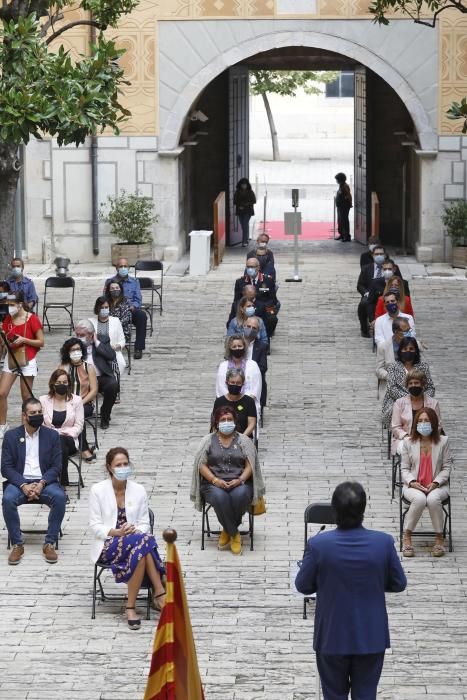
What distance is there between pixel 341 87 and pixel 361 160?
34792mm

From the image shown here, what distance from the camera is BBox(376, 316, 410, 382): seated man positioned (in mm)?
17188

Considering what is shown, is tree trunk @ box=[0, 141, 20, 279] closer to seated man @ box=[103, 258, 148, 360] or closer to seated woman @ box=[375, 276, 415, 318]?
seated man @ box=[103, 258, 148, 360]

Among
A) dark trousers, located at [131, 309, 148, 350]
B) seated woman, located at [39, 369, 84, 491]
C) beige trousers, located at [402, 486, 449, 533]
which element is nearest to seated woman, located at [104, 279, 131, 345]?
dark trousers, located at [131, 309, 148, 350]

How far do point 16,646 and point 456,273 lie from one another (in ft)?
61.1

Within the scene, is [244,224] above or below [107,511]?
above

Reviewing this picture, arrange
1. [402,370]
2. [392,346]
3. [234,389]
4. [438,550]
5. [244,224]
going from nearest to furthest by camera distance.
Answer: [438,550] < [234,389] < [402,370] < [392,346] < [244,224]

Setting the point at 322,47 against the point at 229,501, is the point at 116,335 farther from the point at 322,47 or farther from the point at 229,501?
the point at 322,47

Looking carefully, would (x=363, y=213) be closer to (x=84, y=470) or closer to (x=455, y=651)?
(x=84, y=470)

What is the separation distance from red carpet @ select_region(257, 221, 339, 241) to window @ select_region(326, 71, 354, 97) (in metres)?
28.8

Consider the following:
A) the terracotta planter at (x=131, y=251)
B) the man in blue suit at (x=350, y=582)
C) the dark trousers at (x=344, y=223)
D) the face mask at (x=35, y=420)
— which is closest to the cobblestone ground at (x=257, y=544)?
the face mask at (x=35, y=420)

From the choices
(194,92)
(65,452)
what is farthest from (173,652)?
(194,92)

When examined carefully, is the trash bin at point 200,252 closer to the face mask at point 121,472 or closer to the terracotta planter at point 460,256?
the terracotta planter at point 460,256

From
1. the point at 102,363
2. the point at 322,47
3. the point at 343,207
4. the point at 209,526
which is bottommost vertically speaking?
the point at 209,526

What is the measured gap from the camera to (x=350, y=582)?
7.97 m
